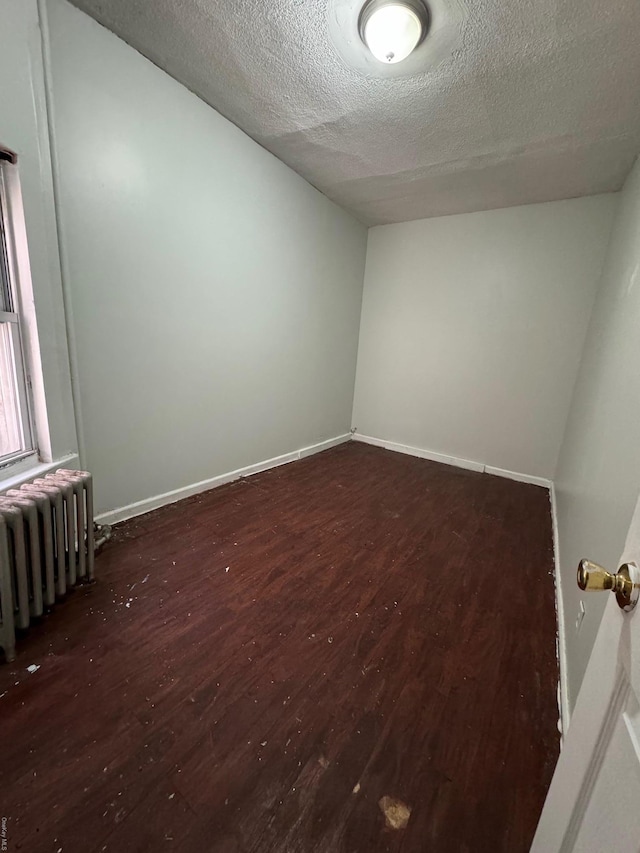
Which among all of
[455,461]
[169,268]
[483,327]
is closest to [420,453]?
[455,461]

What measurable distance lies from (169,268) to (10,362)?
1.11 metres

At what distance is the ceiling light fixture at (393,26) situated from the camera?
1498 mm

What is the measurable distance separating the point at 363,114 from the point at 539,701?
3289 mm

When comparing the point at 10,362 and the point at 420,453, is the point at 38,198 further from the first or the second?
the point at 420,453

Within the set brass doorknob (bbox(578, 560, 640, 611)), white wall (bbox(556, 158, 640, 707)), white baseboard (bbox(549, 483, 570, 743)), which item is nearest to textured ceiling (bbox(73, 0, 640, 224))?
white wall (bbox(556, 158, 640, 707))

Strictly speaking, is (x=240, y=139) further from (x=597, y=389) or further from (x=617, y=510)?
(x=617, y=510)

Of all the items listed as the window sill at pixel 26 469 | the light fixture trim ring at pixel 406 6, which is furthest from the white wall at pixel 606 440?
the window sill at pixel 26 469

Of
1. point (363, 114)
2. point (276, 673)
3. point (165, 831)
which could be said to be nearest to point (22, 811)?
point (165, 831)

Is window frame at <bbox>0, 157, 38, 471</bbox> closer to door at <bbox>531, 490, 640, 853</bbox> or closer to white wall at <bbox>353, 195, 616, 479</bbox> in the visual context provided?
door at <bbox>531, 490, 640, 853</bbox>

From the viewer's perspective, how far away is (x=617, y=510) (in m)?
1.25

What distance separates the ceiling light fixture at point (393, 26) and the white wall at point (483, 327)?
2.42 meters

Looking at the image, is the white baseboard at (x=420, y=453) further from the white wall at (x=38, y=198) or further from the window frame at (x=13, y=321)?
the window frame at (x=13, y=321)

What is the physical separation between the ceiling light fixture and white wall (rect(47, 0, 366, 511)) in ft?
4.12

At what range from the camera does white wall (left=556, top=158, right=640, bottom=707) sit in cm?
125
